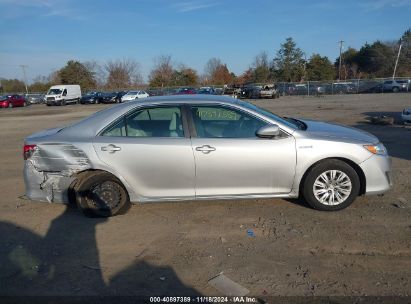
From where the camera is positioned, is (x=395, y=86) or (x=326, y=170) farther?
(x=395, y=86)

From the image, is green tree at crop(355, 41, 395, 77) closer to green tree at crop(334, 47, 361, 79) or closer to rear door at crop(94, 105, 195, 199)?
green tree at crop(334, 47, 361, 79)

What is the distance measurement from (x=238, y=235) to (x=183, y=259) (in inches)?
32.1

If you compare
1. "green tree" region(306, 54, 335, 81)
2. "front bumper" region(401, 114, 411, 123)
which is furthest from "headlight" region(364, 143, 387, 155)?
"green tree" region(306, 54, 335, 81)

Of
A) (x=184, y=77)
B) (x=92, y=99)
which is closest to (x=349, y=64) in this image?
(x=184, y=77)

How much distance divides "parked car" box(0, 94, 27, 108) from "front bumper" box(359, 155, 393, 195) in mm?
50301

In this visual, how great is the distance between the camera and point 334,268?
11.8ft

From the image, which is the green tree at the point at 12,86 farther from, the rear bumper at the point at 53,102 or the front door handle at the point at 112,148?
the front door handle at the point at 112,148

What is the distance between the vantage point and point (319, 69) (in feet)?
253

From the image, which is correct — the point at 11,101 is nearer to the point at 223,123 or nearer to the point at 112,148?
the point at 112,148

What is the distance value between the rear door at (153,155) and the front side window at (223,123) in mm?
232

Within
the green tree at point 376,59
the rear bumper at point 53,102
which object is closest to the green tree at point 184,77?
the rear bumper at point 53,102

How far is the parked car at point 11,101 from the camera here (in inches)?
1844

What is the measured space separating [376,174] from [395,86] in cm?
4814

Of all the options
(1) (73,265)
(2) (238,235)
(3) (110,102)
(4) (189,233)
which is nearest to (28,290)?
(1) (73,265)
